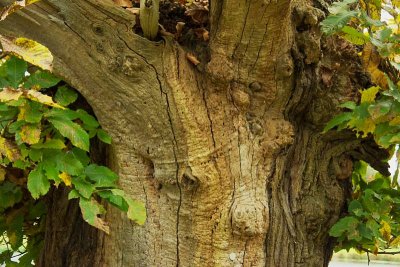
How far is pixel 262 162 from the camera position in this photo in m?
2.05

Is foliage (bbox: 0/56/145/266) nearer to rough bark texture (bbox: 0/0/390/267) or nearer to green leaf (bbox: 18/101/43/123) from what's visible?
green leaf (bbox: 18/101/43/123)

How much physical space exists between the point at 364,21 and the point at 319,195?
26.7 inches

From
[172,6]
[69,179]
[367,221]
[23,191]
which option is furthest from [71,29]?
[367,221]

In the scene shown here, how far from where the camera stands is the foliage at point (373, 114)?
1.90 metres

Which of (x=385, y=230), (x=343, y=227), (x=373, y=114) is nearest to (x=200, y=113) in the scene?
(x=373, y=114)

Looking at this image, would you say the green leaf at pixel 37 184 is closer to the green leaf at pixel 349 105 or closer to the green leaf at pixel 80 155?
the green leaf at pixel 80 155

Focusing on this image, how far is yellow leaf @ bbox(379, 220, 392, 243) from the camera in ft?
7.14

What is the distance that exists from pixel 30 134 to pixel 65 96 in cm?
30

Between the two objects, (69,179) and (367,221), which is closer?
(69,179)

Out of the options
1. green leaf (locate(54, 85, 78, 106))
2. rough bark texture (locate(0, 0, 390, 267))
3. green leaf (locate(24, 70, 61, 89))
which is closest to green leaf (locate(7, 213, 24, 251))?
rough bark texture (locate(0, 0, 390, 267))

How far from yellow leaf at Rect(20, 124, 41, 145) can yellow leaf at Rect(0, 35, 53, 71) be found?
42 centimetres

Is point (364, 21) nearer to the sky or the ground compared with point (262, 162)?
nearer to the sky

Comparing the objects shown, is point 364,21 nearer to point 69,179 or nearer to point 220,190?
point 220,190

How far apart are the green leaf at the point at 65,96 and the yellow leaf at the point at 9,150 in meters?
0.29
